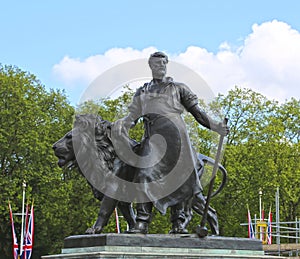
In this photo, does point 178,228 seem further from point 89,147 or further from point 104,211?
point 89,147

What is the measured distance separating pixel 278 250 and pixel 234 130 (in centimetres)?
1483

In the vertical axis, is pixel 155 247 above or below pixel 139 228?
below

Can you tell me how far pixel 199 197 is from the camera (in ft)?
42.5

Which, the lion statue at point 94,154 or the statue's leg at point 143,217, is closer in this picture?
the statue's leg at point 143,217

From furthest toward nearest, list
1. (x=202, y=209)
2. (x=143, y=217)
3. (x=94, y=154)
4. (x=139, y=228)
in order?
(x=202, y=209)
(x=94, y=154)
(x=143, y=217)
(x=139, y=228)

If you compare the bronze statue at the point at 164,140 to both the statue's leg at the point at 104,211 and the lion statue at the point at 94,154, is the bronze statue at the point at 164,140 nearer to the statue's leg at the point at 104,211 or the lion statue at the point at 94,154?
the lion statue at the point at 94,154

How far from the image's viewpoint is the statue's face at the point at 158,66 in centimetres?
1241

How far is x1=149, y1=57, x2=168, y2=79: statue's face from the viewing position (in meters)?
12.4

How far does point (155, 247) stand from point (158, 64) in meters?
3.12

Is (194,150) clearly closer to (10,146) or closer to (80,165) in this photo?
(80,165)

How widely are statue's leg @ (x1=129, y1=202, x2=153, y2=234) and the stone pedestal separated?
0.29 metres

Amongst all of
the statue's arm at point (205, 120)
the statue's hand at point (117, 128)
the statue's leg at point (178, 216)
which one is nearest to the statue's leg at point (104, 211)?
the statue's leg at point (178, 216)

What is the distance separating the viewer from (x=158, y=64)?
12430 mm

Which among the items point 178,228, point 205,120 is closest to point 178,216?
point 178,228
